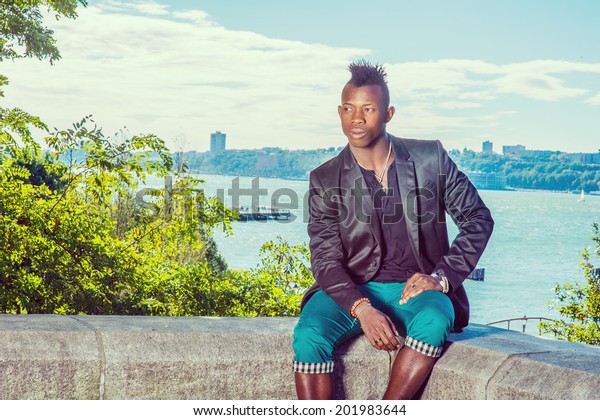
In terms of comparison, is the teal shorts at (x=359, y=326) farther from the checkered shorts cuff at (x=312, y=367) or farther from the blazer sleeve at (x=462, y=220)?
the blazer sleeve at (x=462, y=220)

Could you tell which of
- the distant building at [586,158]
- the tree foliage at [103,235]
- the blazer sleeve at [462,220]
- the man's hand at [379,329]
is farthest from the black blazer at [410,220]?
the distant building at [586,158]

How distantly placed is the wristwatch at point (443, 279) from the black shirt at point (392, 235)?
0.53ft

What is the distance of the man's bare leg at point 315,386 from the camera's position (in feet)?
10.4

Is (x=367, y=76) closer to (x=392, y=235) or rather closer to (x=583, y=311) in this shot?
(x=392, y=235)

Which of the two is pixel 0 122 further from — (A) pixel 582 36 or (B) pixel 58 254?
(A) pixel 582 36

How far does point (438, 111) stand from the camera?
107 m

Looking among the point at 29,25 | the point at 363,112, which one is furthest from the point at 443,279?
the point at 29,25

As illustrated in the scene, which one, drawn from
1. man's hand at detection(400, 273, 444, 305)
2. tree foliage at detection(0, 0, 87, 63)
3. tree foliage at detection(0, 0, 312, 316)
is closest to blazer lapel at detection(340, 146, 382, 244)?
man's hand at detection(400, 273, 444, 305)

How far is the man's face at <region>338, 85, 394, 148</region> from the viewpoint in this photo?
3518mm

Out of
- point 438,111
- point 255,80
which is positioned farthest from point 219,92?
point 438,111

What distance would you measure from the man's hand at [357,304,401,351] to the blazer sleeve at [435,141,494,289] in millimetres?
380

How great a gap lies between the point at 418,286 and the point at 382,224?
0.35 meters

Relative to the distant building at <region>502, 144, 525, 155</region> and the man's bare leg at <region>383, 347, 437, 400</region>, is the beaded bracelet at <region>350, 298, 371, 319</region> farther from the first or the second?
the distant building at <region>502, 144, 525, 155</region>
